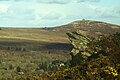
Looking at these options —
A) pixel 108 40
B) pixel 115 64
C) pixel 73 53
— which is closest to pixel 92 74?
pixel 115 64

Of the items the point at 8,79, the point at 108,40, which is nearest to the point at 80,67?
the point at 108,40

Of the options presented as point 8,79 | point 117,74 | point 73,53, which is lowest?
point 8,79

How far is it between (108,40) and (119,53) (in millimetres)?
6380

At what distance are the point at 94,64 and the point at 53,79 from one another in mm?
2025

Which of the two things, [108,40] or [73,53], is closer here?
[108,40]

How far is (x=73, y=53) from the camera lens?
41438 mm

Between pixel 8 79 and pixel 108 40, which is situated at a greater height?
pixel 108 40

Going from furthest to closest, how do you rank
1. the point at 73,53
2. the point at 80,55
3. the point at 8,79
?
the point at 8,79 < the point at 73,53 < the point at 80,55

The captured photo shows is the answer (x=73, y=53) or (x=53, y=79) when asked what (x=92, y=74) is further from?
(x=73, y=53)

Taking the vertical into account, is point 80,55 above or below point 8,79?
above

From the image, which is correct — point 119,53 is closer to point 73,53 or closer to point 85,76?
point 85,76

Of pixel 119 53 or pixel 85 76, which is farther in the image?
pixel 119 53

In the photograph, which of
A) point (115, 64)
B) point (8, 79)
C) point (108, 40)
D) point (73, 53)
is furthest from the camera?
point (8, 79)

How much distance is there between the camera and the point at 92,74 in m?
16.0
